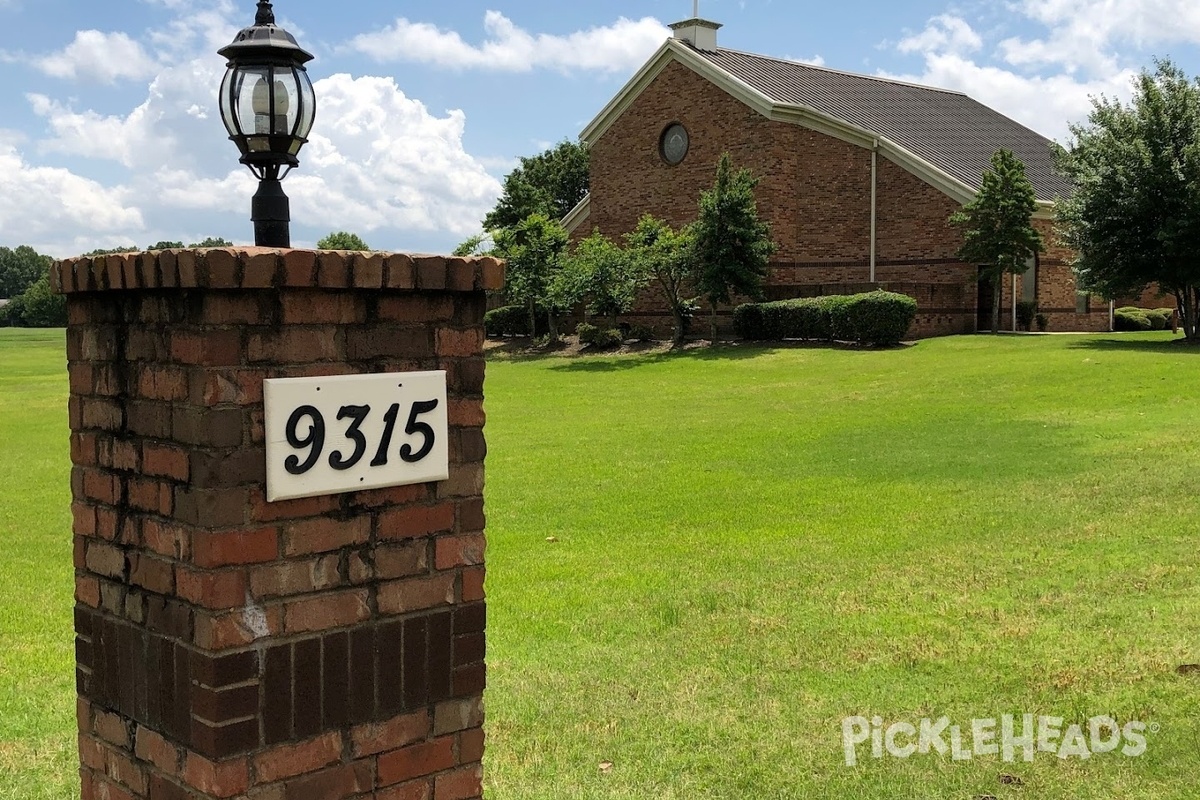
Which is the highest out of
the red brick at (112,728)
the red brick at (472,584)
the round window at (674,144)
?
the round window at (674,144)

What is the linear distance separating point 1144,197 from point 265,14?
25249 millimetres

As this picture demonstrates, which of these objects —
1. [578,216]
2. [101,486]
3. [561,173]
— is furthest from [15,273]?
[101,486]

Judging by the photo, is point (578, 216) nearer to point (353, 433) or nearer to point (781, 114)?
point (781, 114)

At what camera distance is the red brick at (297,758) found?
261cm

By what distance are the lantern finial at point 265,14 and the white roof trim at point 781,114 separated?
95.2 feet

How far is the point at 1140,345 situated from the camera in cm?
2484

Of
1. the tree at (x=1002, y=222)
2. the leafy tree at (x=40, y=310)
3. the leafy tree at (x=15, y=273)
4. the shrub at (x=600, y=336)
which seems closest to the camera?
the tree at (x=1002, y=222)

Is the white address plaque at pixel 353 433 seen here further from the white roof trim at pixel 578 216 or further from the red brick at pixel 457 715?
the white roof trim at pixel 578 216

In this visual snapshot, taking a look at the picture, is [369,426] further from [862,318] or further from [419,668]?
[862,318]

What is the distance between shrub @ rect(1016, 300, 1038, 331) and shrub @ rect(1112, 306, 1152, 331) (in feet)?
13.7

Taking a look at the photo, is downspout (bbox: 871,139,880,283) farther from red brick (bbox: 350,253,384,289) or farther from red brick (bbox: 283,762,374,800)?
red brick (bbox: 283,762,374,800)

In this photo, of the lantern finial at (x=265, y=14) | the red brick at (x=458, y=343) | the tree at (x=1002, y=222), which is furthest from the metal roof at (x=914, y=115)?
the red brick at (x=458, y=343)

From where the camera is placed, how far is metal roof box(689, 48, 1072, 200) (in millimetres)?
34094
